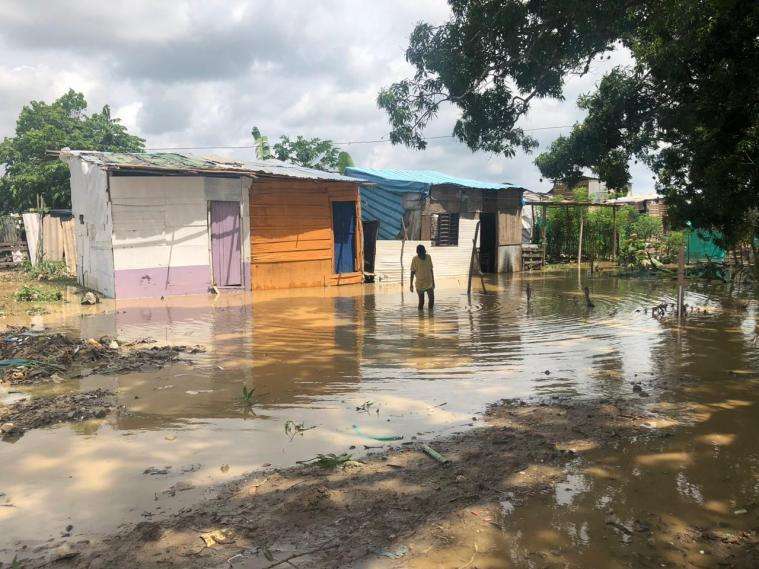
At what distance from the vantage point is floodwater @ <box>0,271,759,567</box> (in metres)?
3.97

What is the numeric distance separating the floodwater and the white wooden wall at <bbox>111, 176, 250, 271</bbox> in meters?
2.81

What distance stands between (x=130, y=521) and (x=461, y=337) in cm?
705

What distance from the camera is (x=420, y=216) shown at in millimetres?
22500

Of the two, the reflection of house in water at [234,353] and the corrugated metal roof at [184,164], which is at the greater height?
the corrugated metal roof at [184,164]

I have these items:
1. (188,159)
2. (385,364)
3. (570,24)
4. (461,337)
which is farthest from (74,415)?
(188,159)

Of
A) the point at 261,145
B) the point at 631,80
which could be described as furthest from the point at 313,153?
the point at 631,80

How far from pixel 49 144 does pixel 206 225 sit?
16.5m

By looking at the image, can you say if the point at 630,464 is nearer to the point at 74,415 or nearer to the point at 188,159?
the point at 74,415

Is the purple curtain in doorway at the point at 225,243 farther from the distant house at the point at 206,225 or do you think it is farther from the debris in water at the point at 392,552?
the debris in water at the point at 392,552

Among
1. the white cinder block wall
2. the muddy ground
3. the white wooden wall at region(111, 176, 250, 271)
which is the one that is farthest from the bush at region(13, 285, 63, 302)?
the muddy ground

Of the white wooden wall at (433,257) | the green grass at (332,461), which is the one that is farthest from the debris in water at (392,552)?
the white wooden wall at (433,257)

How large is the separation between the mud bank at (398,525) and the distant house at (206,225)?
1237cm

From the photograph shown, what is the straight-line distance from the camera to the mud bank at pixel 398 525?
3295 mm

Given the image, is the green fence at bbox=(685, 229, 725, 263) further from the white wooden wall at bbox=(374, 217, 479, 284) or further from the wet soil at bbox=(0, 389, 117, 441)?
the wet soil at bbox=(0, 389, 117, 441)
